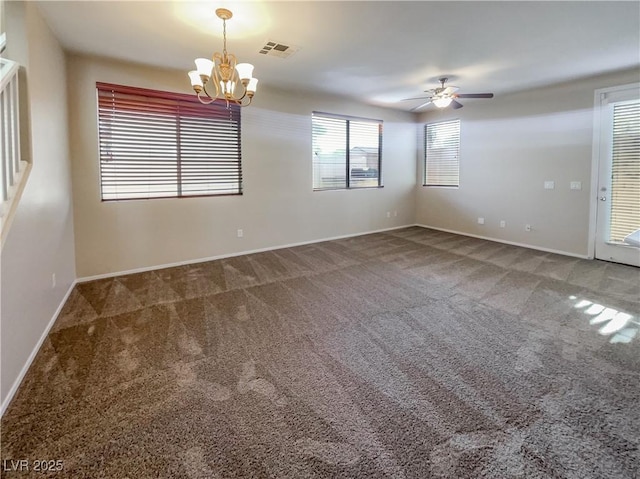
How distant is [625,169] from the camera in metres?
4.50

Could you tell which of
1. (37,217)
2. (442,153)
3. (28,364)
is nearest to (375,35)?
(37,217)

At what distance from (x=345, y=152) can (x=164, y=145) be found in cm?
326

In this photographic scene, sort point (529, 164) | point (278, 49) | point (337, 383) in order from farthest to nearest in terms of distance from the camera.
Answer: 1. point (529, 164)
2. point (278, 49)
3. point (337, 383)

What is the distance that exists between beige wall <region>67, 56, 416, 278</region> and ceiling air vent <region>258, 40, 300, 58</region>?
135cm

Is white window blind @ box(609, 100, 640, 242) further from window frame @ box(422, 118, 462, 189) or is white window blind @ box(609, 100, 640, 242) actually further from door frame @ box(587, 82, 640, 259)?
window frame @ box(422, 118, 462, 189)

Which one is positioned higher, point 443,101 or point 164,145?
point 443,101

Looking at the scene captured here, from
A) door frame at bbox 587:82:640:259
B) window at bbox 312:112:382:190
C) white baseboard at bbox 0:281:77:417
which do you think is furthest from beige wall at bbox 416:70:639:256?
white baseboard at bbox 0:281:77:417

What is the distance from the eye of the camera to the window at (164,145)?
13.4 feet

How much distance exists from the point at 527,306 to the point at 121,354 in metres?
3.62

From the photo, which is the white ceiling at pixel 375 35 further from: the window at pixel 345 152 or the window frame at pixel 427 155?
the window frame at pixel 427 155

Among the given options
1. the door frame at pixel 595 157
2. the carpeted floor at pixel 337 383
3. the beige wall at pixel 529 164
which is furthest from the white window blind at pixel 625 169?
the carpeted floor at pixel 337 383

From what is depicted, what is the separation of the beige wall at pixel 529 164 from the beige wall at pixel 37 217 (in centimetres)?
626

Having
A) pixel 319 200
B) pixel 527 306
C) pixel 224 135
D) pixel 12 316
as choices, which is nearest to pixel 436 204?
pixel 319 200

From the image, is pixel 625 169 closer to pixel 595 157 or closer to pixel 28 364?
pixel 595 157
